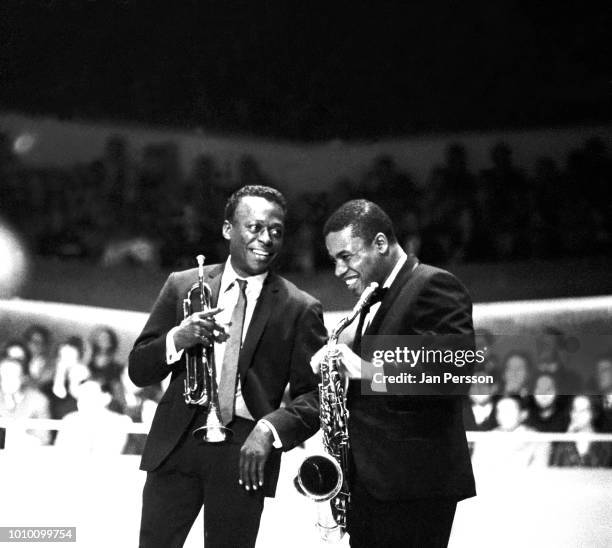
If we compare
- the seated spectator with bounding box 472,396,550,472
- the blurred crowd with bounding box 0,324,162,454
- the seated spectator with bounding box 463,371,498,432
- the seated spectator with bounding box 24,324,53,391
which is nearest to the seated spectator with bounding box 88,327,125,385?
the blurred crowd with bounding box 0,324,162,454

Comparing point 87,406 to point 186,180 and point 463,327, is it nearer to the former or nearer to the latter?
point 186,180

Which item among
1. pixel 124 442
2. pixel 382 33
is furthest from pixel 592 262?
pixel 124 442

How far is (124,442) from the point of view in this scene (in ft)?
14.7

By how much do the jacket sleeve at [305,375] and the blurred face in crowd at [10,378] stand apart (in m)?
2.44

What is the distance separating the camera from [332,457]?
2496mm

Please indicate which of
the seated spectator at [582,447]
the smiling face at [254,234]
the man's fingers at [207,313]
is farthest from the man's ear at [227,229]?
the seated spectator at [582,447]

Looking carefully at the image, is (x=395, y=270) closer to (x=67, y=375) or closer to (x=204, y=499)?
(x=204, y=499)

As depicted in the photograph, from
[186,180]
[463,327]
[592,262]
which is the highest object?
[186,180]

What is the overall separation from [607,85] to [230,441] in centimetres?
307

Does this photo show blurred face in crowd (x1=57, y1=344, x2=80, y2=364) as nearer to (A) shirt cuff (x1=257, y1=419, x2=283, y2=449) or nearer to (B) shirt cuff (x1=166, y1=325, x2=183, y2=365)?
(B) shirt cuff (x1=166, y1=325, x2=183, y2=365)

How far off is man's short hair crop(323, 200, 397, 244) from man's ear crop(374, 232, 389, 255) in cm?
1

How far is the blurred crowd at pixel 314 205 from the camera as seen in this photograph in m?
4.57

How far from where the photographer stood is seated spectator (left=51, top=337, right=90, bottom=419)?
454 cm

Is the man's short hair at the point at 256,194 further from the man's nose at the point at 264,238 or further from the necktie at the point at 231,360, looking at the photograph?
the necktie at the point at 231,360
